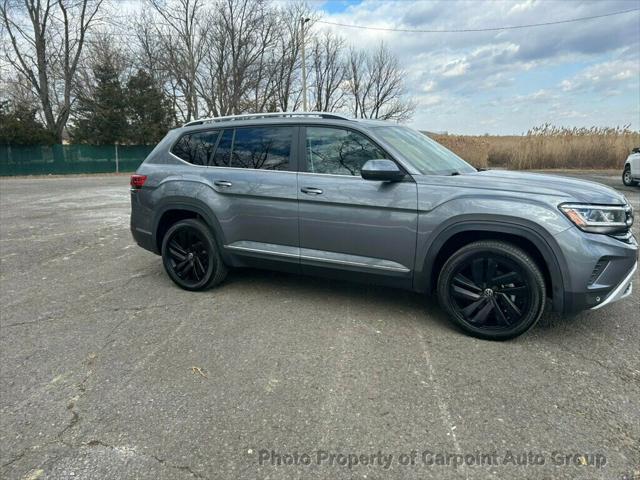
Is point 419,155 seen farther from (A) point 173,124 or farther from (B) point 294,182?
(A) point 173,124

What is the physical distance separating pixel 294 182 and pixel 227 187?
0.74m

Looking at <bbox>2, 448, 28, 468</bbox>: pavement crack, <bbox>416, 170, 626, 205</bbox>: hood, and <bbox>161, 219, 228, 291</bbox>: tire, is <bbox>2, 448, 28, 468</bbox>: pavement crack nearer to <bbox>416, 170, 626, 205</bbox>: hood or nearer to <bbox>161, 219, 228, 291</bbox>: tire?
<bbox>161, 219, 228, 291</bbox>: tire

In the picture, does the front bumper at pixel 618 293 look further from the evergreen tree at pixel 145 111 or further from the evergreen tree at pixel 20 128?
the evergreen tree at pixel 20 128

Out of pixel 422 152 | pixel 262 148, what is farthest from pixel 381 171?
pixel 262 148

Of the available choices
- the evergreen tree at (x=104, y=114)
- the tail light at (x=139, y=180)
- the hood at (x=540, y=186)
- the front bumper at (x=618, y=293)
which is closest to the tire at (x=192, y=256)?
the tail light at (x=139, y=180)

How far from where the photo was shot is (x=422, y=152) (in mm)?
4047

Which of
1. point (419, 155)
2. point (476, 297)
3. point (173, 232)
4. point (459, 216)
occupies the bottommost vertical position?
point (476, 297)

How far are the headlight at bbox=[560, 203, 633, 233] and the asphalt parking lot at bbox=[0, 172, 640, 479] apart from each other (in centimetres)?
91

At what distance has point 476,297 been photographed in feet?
11.2

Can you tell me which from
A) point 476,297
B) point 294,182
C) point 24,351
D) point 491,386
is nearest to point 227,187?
point 294,182

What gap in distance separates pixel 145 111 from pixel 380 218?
107 ft

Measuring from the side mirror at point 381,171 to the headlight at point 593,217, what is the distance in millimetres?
1229

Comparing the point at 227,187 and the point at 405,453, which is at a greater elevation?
the point at 227,187

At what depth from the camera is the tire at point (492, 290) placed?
3234mm
